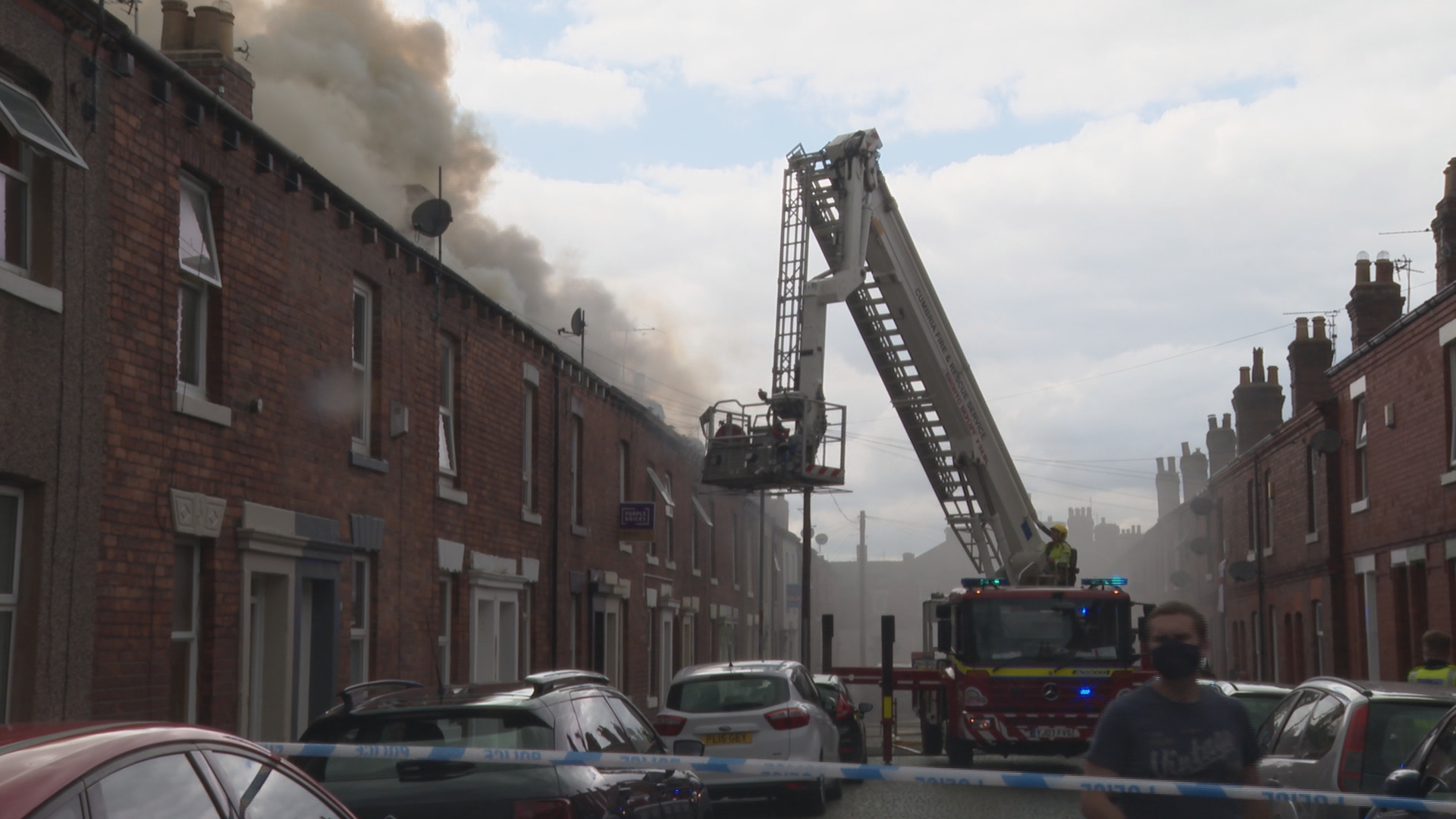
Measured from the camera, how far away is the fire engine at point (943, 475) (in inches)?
703

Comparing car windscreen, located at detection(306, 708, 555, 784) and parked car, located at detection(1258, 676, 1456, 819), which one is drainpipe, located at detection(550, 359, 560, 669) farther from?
car windscreen, located at detection(306, 708, 555, 784)

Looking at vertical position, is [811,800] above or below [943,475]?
below

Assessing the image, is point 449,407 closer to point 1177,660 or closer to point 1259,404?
point 1177,660

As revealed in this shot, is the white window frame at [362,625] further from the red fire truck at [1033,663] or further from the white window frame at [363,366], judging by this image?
the red fire truck at [1033,663]

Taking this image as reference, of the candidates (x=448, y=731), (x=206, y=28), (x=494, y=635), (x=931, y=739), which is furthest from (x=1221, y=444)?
(x=448, y=731)

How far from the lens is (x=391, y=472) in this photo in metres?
15.3

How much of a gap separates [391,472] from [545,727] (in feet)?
28.5

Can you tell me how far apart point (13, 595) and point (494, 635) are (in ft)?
32.4

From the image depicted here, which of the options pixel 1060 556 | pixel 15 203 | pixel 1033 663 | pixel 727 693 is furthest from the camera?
pixel 1060 556

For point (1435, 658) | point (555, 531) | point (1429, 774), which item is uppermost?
point (555, 531)

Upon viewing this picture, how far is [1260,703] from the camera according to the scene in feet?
42.6

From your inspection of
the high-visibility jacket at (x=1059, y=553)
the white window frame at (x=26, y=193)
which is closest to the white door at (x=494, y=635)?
the high-visibility jacket at (x=1059, y=553)

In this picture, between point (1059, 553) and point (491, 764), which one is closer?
point (491, 764)

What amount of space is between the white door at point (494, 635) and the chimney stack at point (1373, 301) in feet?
51.5
